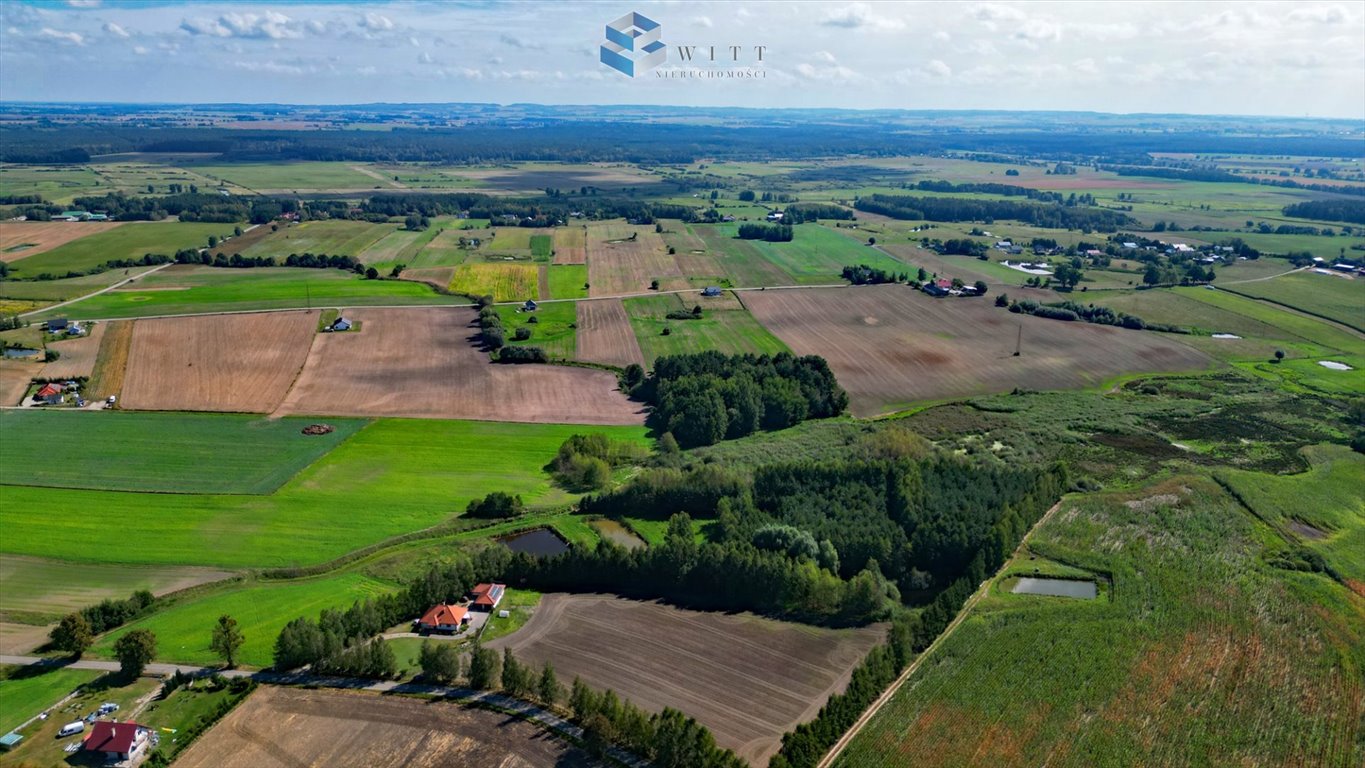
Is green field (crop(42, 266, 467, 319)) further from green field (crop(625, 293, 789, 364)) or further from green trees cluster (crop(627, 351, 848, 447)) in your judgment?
green trees cluster (crop(627, 351, 848, 447))

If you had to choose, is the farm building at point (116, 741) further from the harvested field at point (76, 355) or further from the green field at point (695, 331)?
the green field at point (695, 331)

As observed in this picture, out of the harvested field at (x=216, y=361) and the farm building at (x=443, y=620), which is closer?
the farm building at (x=443, y=620)

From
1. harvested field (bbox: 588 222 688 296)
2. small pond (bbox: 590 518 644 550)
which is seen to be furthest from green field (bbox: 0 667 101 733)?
harvested field (bbox: 588 222 688 296)

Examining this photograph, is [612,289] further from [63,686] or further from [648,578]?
[63,686]

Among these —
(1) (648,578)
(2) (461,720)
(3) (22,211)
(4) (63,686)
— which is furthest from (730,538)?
(3) (22,211)

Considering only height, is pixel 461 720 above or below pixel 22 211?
below

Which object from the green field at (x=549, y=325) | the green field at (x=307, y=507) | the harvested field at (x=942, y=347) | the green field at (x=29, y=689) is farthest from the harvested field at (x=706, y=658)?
the green field at (x=549, y=325)

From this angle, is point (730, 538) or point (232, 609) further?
point (730, 538)
